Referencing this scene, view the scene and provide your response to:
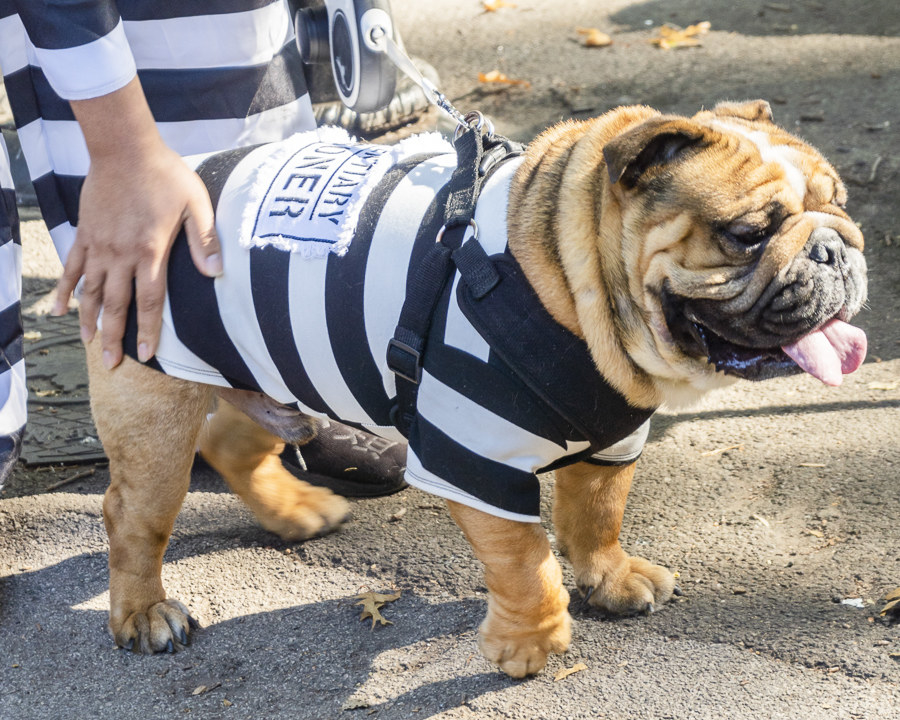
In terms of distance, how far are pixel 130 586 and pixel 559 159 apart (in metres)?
1.65

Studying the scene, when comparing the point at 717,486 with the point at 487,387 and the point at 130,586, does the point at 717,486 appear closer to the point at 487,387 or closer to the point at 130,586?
the point at 487,387

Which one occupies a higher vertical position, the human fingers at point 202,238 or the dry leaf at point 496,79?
the human fingers at point 202,238

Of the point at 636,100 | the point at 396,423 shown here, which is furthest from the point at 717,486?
the point at 636,100

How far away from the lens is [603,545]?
8.79ft

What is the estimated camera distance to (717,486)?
3174 millimetres

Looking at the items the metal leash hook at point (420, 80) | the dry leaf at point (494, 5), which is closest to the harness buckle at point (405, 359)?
the metal leash hook at point (420, 80)

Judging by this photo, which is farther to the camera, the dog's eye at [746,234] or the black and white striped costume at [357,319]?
the black and white striped costume at [357,319]

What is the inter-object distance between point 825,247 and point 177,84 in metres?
1.96

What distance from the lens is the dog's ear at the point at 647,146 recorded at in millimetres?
1997

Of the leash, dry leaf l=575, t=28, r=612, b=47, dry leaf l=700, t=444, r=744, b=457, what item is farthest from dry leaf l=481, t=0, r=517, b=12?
the leash

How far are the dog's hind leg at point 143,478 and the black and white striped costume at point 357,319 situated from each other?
0.10m

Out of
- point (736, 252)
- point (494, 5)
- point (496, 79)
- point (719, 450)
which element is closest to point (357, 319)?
point (736, 252)

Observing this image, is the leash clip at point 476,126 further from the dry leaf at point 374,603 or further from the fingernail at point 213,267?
the dry leaf at point 374,603

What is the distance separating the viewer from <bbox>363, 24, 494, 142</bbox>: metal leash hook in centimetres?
248
